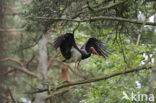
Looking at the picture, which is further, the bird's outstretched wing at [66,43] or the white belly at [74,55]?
the white belly at [74,55]

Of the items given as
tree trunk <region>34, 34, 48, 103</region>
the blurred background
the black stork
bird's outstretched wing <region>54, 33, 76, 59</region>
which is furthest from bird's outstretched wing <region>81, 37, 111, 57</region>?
tree trunk <region>34, 34, 48, 103</region>

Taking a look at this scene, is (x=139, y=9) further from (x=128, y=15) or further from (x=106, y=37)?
(x=106, y=37)

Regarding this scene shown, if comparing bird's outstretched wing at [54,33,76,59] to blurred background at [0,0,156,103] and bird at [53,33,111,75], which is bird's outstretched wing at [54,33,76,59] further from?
blurred background at [0,0,156,103]

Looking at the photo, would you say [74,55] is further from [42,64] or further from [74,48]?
[42,64]

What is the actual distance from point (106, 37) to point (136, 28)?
1.10m

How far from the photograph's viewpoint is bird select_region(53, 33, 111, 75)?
4.73 metres

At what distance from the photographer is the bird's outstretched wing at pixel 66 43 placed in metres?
4.70

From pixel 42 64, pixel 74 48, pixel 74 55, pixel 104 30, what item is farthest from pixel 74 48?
pixel 42 64

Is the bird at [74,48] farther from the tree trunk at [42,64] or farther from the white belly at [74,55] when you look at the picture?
the tree trunk at [42,64]

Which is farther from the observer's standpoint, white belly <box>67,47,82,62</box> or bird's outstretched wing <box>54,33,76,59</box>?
white belly <box>67,47,82,62</box>

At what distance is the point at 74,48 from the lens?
16.9 feet

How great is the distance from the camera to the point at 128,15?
602cm

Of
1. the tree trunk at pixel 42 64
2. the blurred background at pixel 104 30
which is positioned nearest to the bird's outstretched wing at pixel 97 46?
the blurred background at pixel 104 30

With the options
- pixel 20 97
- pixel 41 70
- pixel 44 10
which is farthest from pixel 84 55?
pixel 20 97
